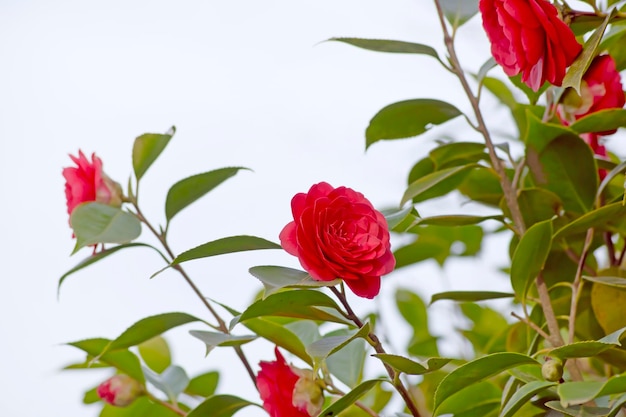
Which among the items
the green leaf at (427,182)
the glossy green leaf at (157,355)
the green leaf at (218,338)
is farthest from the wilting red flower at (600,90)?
the glossy green leaf at (157,355)

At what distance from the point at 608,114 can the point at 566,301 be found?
189 mm

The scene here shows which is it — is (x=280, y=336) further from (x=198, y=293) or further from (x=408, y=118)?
(x=408, y=118)

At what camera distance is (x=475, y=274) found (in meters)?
1.39

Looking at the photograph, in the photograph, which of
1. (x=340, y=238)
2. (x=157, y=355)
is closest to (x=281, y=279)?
(x=340, y=238)

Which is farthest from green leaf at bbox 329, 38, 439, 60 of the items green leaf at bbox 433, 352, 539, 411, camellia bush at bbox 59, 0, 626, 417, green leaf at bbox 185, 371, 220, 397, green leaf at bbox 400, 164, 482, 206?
green leaf at bbox 185, 371, 220, 397

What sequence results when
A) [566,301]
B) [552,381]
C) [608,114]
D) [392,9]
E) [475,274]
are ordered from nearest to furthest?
[552,381] → [608,114] → [566,301] → [475,274] → [392,9]

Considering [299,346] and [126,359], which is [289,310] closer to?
[299,346]

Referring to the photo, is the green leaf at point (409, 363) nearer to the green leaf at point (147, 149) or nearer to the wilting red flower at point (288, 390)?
the wilting red flower at point (288, 390)

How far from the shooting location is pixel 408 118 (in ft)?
2.68

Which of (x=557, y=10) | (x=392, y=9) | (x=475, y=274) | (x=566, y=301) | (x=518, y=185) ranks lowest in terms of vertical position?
(x=475, y=274)

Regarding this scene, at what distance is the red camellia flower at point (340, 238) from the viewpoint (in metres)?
0.58

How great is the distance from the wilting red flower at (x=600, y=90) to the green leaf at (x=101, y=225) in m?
0.39

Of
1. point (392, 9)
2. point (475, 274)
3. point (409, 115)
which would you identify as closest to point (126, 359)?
point (409, 115)

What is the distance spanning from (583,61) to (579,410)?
219 mm
